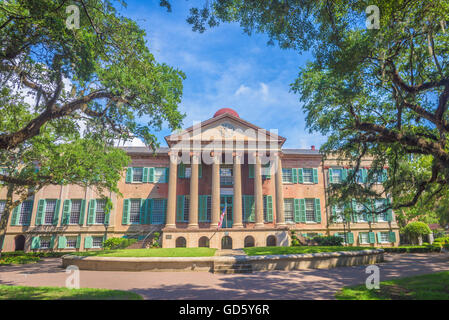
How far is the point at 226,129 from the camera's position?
25734 millimetres

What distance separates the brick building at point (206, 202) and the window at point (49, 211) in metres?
0.09

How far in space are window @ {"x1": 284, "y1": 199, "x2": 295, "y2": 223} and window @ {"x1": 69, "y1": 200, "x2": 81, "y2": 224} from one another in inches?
811

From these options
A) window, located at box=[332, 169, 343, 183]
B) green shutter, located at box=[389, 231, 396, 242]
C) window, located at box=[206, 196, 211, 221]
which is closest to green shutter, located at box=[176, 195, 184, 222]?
window, located at box=[206, 196, 211, 221]

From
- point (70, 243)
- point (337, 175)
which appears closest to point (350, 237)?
point (337, 175)

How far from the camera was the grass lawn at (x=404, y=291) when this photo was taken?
6.56 meters

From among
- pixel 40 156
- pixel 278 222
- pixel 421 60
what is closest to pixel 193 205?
pixel 278 222

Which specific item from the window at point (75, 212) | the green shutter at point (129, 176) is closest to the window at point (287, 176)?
the green shutter at point (129, 176)

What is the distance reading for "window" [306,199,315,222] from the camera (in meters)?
28.1

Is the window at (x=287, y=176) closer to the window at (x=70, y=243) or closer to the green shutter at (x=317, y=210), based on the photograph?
the green shutter at (x=317, y=210)

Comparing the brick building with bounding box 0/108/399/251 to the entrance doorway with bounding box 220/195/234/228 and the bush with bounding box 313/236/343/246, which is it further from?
the bush with bounding box 313/236/343/246

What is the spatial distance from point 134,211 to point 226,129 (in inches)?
477

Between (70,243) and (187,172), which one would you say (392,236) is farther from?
(70,243)

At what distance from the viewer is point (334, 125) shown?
12.4 m

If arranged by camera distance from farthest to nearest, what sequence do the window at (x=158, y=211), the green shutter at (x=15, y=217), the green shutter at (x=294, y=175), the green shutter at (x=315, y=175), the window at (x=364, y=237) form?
the green shutter at (x=315, y=175)
the green shutter at (x=294, y=175)
the window at (x=364, y=237)
the window at (x=158, y=211)
the green shutter at (x=15, y=217)
